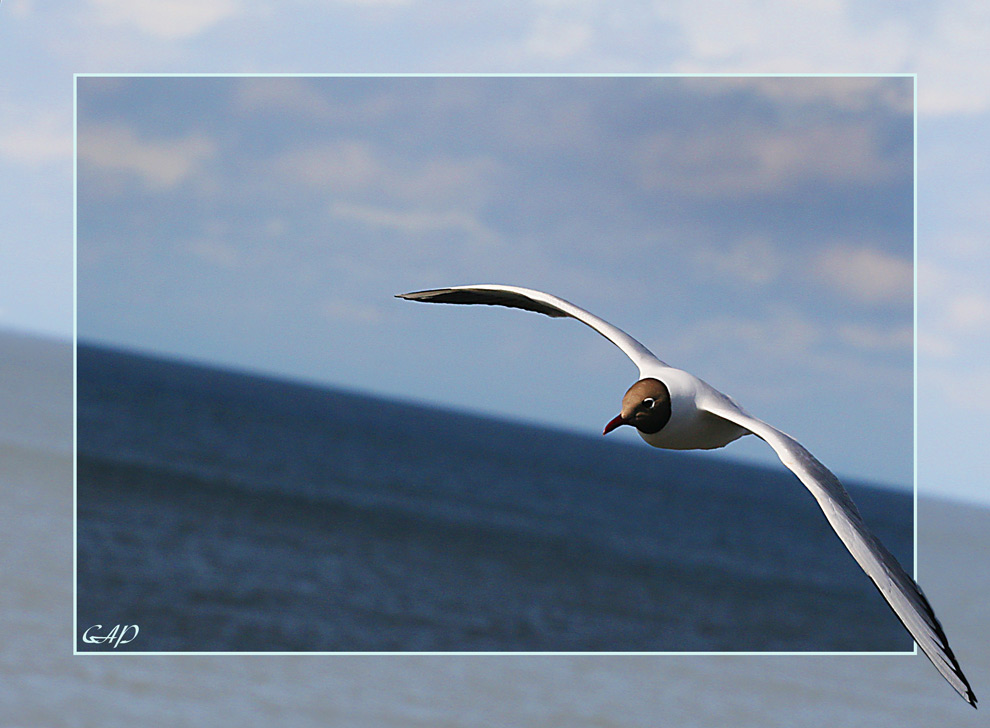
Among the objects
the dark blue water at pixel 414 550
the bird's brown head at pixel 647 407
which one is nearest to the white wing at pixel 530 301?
the bird's brown head at pixel 647 407

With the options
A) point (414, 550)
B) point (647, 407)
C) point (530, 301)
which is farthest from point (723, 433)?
point (414, 550)

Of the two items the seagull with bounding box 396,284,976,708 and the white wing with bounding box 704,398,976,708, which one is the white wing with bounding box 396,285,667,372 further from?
the white wing with bounding box 704,398,976,708

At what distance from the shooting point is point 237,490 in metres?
34.6

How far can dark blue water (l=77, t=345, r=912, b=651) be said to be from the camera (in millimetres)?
20656

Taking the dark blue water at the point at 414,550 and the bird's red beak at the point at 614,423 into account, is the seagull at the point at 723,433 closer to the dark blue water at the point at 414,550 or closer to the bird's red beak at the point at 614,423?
the bird's red beak at the point at 614,423

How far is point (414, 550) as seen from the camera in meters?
30.3

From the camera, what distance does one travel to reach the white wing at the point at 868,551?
1821mm

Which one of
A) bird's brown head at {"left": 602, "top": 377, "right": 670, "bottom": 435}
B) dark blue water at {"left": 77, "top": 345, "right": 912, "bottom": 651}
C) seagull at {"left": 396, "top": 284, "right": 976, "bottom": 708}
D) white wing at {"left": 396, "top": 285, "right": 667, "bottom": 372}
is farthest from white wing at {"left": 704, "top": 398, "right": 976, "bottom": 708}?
dark blue water at {"left": 77, "top": 345, "right": 912, "bottom": 651}

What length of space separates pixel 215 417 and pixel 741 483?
35.4m

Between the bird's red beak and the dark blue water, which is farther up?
the bird's red beak

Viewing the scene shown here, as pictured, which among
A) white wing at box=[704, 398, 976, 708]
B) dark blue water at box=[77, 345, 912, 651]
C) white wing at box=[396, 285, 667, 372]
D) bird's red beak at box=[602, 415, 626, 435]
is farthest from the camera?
dark blue water at box=[77, 345, 912, 651]
